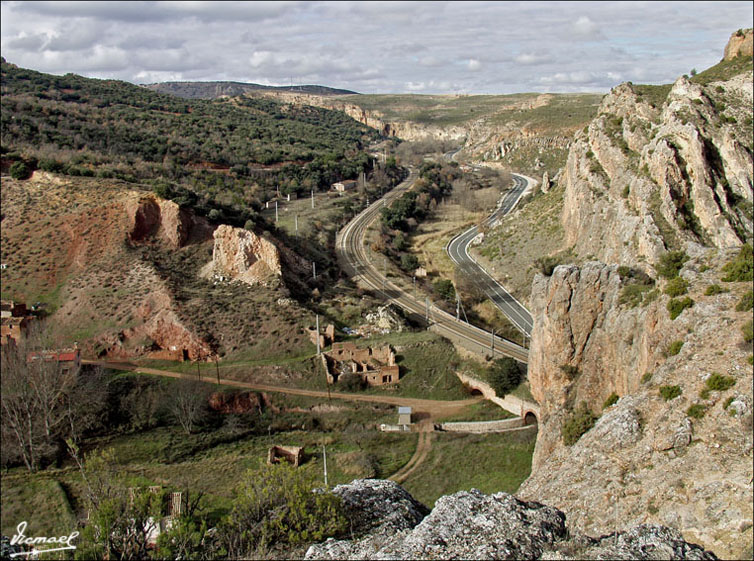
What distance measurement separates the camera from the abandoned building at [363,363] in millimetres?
33781

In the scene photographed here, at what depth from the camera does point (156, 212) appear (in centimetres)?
4378

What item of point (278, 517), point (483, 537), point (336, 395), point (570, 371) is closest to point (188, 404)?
point (336, 395)

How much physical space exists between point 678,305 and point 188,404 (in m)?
23.6

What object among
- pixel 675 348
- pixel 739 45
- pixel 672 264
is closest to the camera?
pixel 675 348

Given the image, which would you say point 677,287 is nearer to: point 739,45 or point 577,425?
point 577,425

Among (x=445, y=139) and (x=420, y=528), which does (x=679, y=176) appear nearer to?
(x=420, y=528)

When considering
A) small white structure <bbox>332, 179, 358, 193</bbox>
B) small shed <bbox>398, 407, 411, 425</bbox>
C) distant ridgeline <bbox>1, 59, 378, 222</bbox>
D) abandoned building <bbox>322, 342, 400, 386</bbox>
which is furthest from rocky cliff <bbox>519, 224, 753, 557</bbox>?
small white structure <bbox>332, 179, 358, 193</bbox>

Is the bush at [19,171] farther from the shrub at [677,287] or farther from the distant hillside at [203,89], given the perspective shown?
the distant hillside at [203,89]

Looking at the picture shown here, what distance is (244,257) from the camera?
42062 mm

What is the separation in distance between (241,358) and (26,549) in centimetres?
2185

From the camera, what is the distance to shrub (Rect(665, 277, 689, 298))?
1461cm

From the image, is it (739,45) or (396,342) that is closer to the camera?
(396,342)

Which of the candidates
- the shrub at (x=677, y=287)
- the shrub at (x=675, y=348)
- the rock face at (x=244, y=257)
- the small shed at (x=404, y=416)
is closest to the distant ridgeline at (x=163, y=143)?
the rock face at (x=244, y=257)

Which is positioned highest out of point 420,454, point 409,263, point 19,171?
point 19,171
